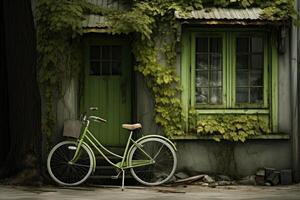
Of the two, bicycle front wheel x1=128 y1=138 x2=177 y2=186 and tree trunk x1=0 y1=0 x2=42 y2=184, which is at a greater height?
tree trunk x1=0 y1=0 x2=42 y2=184

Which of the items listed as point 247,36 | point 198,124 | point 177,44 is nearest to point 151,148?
point 198,124

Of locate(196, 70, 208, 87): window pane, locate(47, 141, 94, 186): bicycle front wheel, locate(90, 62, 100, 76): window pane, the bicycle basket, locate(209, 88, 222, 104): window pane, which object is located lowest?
locate(47, 141, 94, 186): bicycle front wheel

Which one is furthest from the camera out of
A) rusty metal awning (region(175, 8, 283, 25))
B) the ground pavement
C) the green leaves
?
the green leaves

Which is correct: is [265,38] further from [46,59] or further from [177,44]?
[46,59]

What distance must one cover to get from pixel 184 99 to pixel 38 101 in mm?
2917

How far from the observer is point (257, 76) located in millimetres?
12562

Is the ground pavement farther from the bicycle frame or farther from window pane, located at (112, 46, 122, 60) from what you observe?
window pane, located at (112, 46, 122, 60)

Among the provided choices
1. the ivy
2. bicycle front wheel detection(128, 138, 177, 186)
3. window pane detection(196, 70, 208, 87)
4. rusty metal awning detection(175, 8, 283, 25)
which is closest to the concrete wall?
the ivy

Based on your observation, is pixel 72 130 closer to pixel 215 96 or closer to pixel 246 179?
pixel 215 96

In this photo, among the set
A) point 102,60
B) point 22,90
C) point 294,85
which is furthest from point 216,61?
point 22,90

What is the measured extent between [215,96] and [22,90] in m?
3.88

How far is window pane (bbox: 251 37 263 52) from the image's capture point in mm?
12523

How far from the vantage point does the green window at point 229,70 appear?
12453 mm

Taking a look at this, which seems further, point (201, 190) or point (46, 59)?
point (46, 59)
